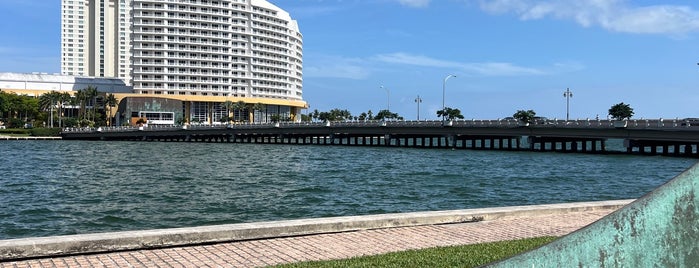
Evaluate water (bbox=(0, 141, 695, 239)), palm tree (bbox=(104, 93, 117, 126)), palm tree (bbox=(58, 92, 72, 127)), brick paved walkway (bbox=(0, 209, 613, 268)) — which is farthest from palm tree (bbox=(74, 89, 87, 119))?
brick paved walkway (bbox=(0, 209, 613, 268))

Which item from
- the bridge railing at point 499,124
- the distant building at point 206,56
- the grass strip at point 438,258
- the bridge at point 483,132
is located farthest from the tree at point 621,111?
the grass strip at point 438,258

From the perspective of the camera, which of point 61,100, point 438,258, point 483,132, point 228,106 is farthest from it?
point 228,106

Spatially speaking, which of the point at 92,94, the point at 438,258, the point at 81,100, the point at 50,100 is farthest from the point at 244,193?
the point at 81,100

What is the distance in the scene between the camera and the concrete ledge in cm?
981

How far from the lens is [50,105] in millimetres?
149750

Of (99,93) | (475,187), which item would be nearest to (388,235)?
(475,187)

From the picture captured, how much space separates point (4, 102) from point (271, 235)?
483 ft

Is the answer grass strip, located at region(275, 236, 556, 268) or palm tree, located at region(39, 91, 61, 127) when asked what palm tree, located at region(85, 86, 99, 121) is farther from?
grass strip, located at region(275, 236, 556, 268)

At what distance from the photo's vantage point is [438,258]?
945 centimetres

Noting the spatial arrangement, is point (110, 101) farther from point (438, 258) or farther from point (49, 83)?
point (438, 258)

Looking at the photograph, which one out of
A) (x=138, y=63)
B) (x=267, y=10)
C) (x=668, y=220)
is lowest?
(x=668, y=220)

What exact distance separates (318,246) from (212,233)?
1.83 meters

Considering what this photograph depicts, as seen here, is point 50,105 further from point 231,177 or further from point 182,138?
point 231,177

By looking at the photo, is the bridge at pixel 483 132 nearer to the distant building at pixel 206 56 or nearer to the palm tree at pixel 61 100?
the palm tree at pixel 61 100
